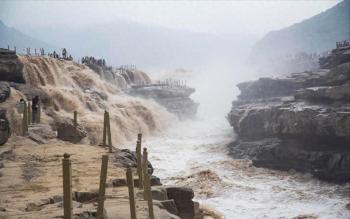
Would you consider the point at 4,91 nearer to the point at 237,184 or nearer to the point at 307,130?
the point at 237,184

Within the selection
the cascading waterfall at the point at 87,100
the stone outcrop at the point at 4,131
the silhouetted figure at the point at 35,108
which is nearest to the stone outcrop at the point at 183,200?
the stone outcrop at the point at 4,131

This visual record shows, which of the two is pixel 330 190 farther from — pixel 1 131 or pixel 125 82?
pixel 125 82

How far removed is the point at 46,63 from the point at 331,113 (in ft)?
72.7

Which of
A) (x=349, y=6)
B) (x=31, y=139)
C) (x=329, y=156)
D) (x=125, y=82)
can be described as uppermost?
(x=349, y=6)

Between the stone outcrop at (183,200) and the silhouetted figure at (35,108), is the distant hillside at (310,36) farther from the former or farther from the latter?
the stone outcrop at (183,200)

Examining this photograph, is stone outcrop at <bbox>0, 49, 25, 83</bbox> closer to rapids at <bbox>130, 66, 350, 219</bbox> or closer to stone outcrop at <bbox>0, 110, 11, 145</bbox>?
rapids at <bbox>130, 66, 350, 219</bbox>

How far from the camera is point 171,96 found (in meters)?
46.2

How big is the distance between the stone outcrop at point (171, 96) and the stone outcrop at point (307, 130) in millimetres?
13160

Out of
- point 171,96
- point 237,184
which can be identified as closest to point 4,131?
point 237,184

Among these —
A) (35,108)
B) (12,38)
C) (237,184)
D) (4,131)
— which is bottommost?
(237,184)

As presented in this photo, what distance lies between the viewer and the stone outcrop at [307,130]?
24109 mm

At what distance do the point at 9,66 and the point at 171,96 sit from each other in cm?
2106

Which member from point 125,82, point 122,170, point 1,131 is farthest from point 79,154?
point 125,82

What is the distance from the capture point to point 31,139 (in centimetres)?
1842
